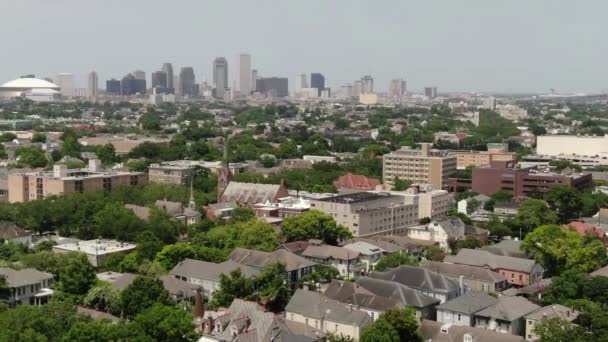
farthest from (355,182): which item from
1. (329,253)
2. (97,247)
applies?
(97,247)

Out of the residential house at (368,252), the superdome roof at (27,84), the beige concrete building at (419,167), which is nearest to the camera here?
the residential house at (368,252)

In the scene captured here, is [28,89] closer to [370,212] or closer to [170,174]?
[170,174]

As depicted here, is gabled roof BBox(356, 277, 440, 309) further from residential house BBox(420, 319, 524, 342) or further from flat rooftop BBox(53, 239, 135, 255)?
flat rooftop BBox(53, 239, 135, 255)

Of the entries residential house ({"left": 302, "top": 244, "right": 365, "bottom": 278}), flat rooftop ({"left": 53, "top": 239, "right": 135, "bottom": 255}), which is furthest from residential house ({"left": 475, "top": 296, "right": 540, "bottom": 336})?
flat rooftop ({"left": 53, "top": 239, "right": 135, "bottom": 255})

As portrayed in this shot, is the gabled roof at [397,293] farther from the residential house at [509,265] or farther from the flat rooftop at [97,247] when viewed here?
the flat rooftop at [97,247]

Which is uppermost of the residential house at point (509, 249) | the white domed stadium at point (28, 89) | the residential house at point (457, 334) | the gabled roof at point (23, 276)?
the white domed stadium at point (28, 89)

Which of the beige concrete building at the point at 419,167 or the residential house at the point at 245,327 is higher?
the beige concrete building at the point at 419,167

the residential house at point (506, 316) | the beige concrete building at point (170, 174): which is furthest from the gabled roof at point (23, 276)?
the beige concrete building at point (170, 174)

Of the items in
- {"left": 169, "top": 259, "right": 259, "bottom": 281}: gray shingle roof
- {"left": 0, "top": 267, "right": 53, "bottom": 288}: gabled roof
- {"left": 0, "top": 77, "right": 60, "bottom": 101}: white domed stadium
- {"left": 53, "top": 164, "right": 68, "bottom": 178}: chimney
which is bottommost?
{"left": 169, "top": 259, "right": 259, "bottom": 281}: gray shingle roof
